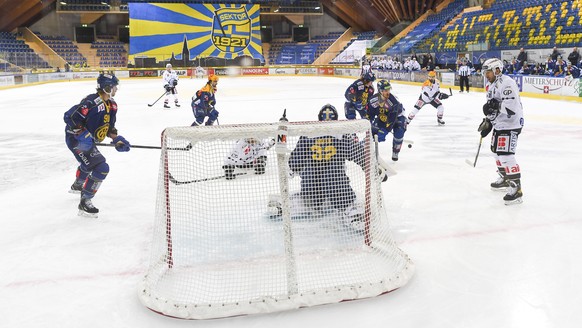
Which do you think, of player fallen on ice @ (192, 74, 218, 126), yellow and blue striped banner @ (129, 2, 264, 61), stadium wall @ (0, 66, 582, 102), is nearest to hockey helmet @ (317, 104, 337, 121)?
player fallen on ice @ (192, 74, 218, 126)

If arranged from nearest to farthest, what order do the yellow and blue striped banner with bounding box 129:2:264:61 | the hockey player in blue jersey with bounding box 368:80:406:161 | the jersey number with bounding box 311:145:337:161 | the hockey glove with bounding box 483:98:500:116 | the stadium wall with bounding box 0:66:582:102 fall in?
1. the jersey number with bounding box 311:145:337:161
2. the hockey glove with bounding box 483:98:500:116
3. the hockey player in blue jersey with bounding box 368:80:406:161
4. the stadium wall with bounding box 0:66:582:102
5. the yellow and blue striped banner with bounding box 129:2:264:61

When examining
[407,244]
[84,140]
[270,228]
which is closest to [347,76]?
[84,140]

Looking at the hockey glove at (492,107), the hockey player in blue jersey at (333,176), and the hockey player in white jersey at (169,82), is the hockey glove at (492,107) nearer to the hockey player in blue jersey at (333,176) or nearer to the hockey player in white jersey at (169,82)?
the hockey player in blue jersey at (333,176)

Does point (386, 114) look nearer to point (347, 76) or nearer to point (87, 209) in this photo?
point (87, 209)

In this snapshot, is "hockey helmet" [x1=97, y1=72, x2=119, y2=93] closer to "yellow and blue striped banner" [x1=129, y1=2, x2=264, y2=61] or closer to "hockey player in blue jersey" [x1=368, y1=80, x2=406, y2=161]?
"hockey player in blue jersey" [x1=368, y1=80, x2=406, y2=161]

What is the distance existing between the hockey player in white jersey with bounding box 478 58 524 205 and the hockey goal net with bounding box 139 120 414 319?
1.98 meters

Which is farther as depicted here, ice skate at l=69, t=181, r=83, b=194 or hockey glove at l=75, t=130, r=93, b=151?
ice skate at l=69, t=181, r=83, b=194

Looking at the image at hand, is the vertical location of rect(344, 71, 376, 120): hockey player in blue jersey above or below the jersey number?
above

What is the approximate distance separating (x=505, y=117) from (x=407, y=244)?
1930 millimetres

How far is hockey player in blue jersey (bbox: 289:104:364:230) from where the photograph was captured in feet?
12.8

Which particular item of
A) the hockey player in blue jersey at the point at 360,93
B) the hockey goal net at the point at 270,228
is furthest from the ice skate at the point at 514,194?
the hockey player in blue jersey at the point at 360,93

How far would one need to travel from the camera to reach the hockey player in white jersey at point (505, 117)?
5148 millimetres

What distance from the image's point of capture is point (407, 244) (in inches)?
170

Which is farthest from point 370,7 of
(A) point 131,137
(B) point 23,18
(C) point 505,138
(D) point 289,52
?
(C) point 505,138
